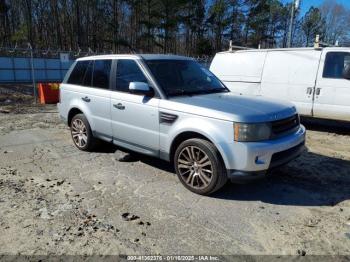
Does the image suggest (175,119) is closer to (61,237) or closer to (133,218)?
(133,218)

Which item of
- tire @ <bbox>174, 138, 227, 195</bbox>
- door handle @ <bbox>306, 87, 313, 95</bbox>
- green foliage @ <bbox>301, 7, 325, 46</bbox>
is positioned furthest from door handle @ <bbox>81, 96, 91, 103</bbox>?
green foliage @ <bbox>301, 7, 325, 46</bbox>

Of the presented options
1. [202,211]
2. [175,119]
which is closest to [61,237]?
[202,211]

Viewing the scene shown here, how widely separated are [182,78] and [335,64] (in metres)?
4.80

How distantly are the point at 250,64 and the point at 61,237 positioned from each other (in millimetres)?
7446

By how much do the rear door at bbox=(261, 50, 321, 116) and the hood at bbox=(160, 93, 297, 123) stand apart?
161 inches

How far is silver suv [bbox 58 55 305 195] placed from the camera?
12.8ft

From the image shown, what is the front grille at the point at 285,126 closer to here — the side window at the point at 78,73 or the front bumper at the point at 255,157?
the front bumper at the point at 255,157

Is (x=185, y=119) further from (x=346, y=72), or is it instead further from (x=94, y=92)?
(x=346, y=72)

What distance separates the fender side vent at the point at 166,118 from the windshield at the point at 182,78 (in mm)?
328

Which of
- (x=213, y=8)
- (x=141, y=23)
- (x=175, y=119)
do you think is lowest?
(x=175, y=119)

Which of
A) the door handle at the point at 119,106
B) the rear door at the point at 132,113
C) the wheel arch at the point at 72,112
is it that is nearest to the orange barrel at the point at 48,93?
the wheel arch at the point at 72,112

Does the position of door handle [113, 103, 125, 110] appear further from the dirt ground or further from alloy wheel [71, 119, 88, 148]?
alloy wheel [71, 119, 88, 148]

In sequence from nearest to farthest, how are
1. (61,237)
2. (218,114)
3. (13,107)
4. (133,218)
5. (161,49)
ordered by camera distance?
(61,237) < (133,218) < (218,114) < (13,107) < (161,49)

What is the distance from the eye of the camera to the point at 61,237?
3.35 metres
